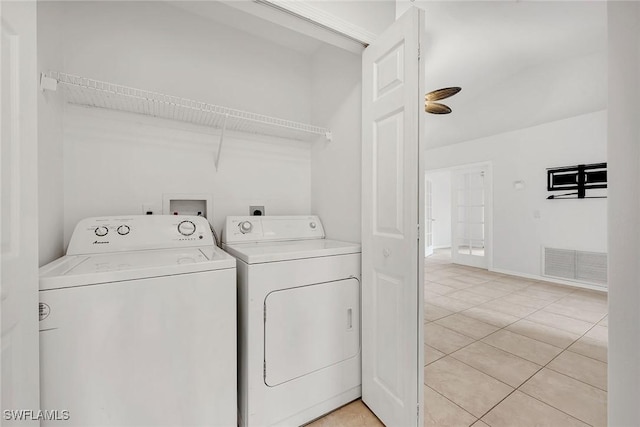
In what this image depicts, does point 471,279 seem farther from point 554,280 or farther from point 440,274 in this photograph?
point 554,280

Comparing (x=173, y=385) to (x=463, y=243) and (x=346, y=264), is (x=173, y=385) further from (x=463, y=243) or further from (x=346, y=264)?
(x=463, y=243)

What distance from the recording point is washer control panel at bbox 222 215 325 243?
1.75 meters

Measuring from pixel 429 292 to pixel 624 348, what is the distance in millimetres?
3304

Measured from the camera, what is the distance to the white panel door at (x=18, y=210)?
2.21ft

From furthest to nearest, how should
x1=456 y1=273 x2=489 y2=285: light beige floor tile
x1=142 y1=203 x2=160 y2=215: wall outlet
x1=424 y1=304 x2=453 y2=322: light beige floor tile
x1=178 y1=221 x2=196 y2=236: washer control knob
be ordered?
x1=456 y1=273 x2=489 y2=285: light beige floor tile → x1=424 y1=304 x2=453 y2=322: light beige floor tile → x1=142 y1=203 x2=160 y2=215: wall outlet → x1=178 y1=221 x2=196 y2=236: washer control knob

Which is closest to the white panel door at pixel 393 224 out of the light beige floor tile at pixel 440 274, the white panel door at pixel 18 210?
the white panel door at pixel 18 210

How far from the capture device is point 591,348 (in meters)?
2.14

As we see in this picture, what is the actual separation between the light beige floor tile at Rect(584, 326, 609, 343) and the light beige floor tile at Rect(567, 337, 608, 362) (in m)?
0.06

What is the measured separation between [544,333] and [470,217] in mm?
3272

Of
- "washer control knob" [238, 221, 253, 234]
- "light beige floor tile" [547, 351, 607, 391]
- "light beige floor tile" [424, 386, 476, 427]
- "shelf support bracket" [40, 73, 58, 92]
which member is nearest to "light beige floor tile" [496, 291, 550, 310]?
"light beige floor tile" [547, 351, 607, 391]

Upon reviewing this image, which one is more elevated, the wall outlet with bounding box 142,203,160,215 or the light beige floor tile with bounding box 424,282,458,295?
the wall outlet with bounding box 142,203,160,215

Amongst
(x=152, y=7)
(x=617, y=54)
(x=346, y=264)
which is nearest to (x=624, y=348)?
(x=617, y=54)

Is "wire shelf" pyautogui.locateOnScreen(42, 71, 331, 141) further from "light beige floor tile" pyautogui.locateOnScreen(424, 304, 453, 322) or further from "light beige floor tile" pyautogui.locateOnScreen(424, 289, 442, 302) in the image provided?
"light beige floor tile" pyautogui.locateOnScreen(424, 289, 442, 302)

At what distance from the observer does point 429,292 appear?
362cm
